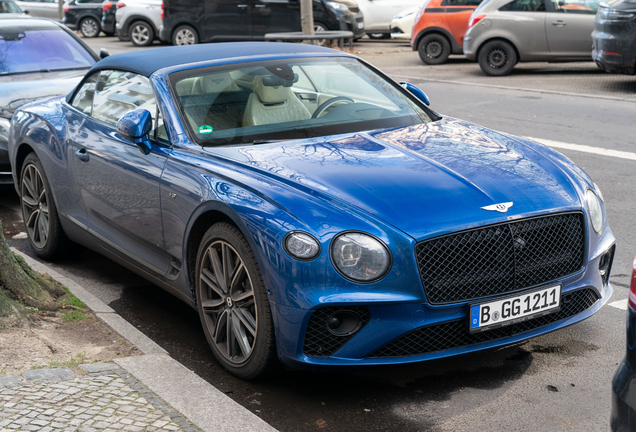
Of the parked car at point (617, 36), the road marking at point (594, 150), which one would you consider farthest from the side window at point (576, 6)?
the road marking at point (594, 150)

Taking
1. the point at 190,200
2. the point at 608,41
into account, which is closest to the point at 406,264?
the point at 190,200

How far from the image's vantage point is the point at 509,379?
3830 millimetres

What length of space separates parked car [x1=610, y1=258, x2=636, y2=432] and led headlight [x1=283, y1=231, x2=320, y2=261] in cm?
135

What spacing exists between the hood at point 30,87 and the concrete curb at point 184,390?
171 inches

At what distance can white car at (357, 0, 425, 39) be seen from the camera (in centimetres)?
2389

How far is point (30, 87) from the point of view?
26.8 ft

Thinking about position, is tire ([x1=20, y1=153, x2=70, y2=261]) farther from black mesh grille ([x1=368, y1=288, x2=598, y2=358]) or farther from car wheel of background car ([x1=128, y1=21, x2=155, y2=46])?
car wheel of background car ([x1=128, y1=21, x2=155, y2=46])

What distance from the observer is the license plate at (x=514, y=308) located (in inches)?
136

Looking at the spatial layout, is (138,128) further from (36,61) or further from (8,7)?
(8,7)

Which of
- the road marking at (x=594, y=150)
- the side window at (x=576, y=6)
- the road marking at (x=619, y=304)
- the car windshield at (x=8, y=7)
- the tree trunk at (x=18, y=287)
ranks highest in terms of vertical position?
the car windshield at (x=8, y=7)

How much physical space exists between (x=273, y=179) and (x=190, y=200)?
20.6 inches

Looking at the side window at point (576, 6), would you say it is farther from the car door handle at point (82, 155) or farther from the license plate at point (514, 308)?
the license plate at point (514, 308)

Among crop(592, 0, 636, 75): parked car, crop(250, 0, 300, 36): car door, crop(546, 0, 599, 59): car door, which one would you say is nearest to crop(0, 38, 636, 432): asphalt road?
crop(592, 0, 636, 75): parked car

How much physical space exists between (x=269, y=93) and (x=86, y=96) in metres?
1.63
